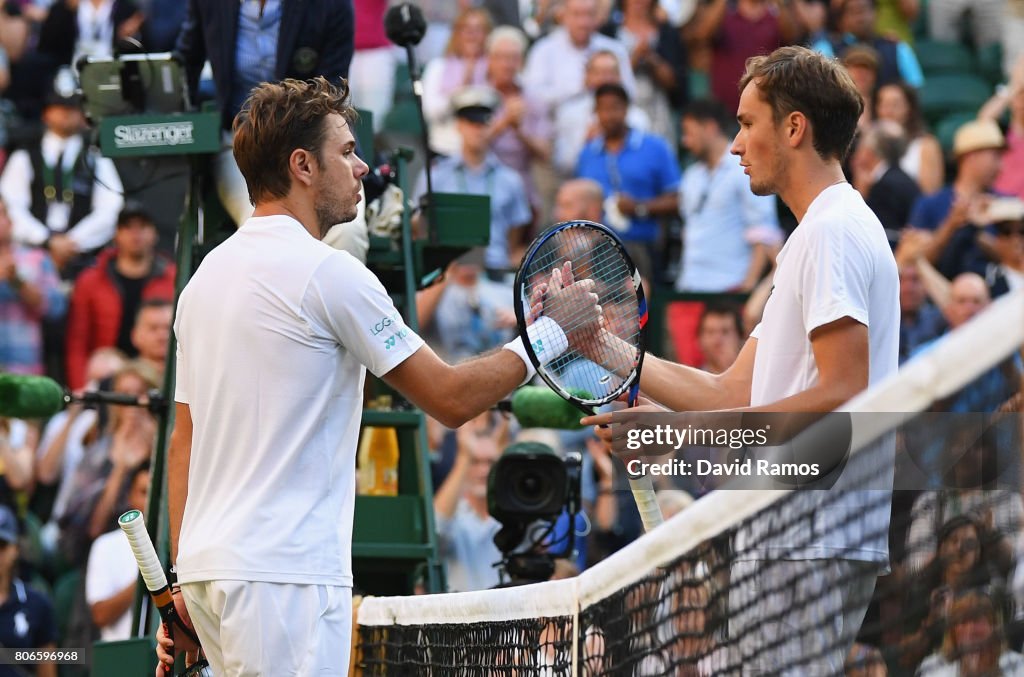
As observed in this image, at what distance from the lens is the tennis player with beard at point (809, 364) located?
302cm

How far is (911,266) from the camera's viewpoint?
9375 millimetres

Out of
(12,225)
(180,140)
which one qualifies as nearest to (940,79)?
(12,225)

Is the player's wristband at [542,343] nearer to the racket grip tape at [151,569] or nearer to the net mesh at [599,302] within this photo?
the net mesh at [599,302]

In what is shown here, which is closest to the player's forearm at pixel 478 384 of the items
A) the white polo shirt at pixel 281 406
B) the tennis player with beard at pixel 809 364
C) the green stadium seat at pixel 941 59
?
the white polo shirt at pixel 281 406

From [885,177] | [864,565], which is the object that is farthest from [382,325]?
[885,177]

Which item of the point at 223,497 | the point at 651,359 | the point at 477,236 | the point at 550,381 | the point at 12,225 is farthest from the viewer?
the point at 12,225

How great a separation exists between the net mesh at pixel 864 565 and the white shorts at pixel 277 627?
56 cm

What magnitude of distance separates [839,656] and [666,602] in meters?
0.50

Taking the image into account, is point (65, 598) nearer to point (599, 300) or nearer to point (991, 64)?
point (599, 300)

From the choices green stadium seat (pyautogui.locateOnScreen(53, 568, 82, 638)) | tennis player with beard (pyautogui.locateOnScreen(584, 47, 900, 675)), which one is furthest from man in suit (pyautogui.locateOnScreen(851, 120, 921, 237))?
tennis player with beard (pyautogui.locateOnScreen(584, 47, 900, 675))

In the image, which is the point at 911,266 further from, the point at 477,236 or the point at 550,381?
the point at 550,381

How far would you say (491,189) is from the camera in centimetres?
1047

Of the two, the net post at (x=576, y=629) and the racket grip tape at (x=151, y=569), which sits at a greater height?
the racket grip tape at (x=151, y=569)

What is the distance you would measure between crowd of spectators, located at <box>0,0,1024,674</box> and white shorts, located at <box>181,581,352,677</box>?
2.60 meters
